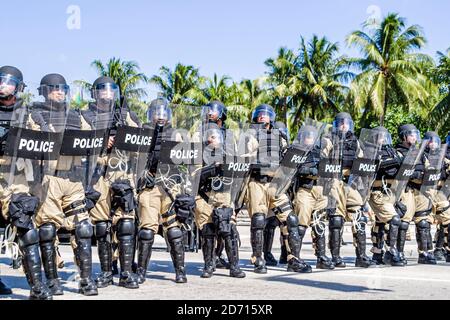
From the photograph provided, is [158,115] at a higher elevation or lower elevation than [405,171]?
higher

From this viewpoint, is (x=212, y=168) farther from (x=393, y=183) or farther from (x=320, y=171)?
(x=393, y=183)

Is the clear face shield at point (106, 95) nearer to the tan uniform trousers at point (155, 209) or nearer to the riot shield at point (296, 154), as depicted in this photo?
the tan uniform trousers at point (155, 209)

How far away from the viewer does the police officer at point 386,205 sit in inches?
355

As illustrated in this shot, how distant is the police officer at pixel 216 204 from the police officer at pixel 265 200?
0.37 meters

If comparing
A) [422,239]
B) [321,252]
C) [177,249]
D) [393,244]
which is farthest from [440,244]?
[177,249]

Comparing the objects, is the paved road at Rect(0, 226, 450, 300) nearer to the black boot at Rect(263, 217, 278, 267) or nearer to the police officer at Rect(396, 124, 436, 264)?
the black boot at Rect(263, 217, 278, 267)

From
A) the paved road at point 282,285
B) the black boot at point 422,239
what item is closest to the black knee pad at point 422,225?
the black boot at point 422,239

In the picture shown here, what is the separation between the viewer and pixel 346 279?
757 centimetres

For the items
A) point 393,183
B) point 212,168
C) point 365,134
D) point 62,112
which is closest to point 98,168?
point 62,112

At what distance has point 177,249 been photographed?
23.4 feet

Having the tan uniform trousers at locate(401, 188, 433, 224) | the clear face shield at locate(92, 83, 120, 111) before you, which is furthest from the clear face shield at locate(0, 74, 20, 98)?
the tan uniform trousers at locate(401, 188, 433, 224)

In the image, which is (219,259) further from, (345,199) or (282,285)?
(345,199)

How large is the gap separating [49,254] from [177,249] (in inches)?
62.3
